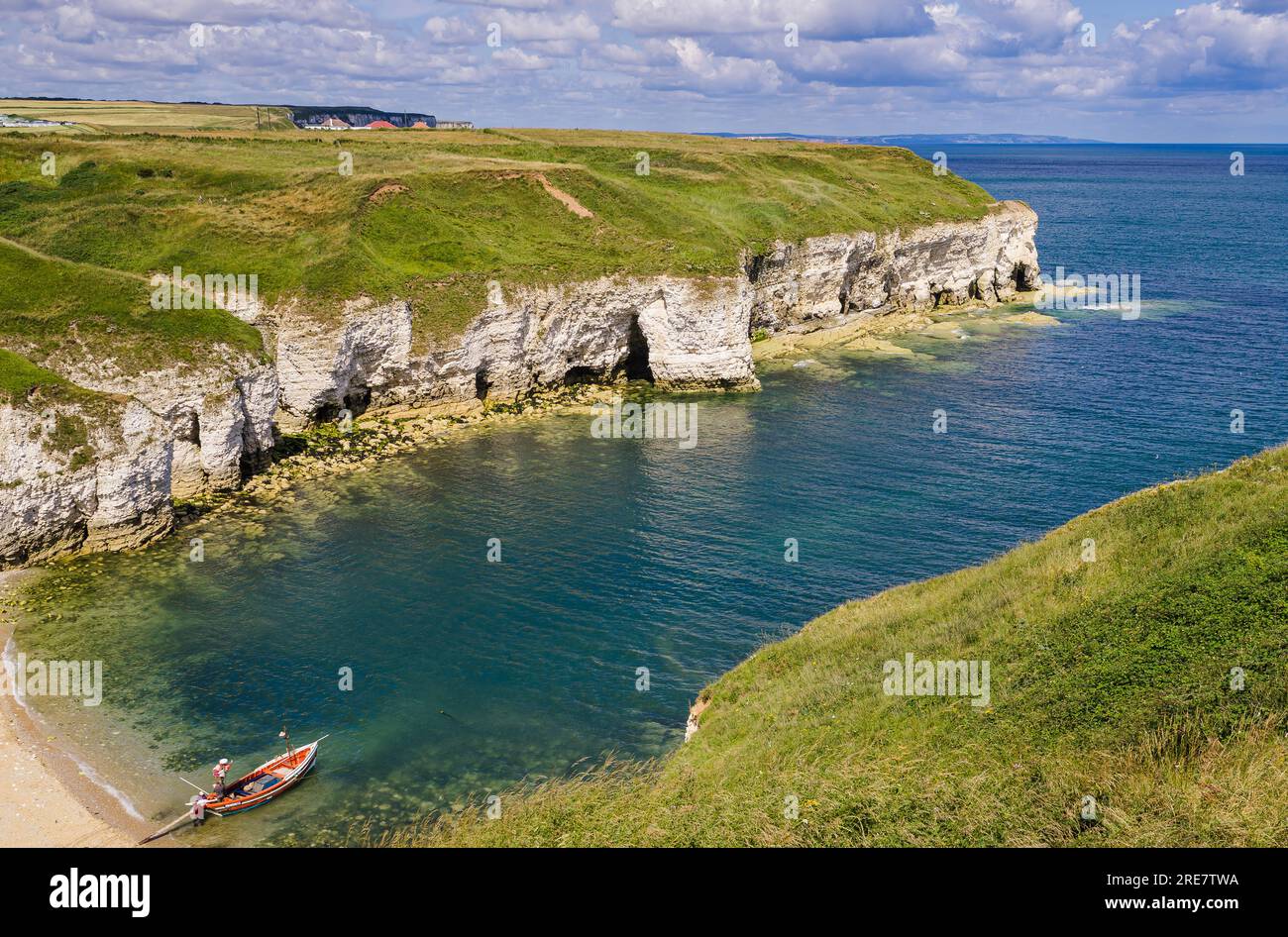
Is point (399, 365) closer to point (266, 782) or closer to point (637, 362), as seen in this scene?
point (637, 362)

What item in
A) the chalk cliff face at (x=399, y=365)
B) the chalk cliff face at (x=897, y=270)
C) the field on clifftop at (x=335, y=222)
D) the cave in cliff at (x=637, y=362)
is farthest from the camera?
the chalk cliff face at (x=897, y=270)

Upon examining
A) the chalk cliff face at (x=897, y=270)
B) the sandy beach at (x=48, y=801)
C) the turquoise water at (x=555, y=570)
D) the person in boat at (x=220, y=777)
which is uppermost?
the chalk cliff face at (x=897, y=270)

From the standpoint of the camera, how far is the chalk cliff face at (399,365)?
4822 centimetres

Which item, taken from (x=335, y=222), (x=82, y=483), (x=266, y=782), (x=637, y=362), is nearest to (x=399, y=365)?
(x=335, y=222)

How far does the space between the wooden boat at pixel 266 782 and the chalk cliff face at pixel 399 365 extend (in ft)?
76.5

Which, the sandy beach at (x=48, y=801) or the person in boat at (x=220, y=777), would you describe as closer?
the sandy beach at (x=48, y=801)

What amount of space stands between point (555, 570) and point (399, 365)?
28.7m

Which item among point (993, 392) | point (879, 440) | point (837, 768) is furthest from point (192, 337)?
point (993, 392)

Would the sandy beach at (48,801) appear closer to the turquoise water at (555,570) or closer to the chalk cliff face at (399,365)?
the turquoise water at (555,570)

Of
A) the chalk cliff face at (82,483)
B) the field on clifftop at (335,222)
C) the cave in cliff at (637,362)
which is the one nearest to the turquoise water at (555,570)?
the chalk cliff face at (82,483)

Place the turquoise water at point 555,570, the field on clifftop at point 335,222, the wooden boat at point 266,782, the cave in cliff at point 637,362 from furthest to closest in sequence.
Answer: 1. the cave in cliff at point 637,362
2. the field on clifftop at point 335,222
3. the turquoise water at point 555,570
4. the wooden boat at point 266,782
